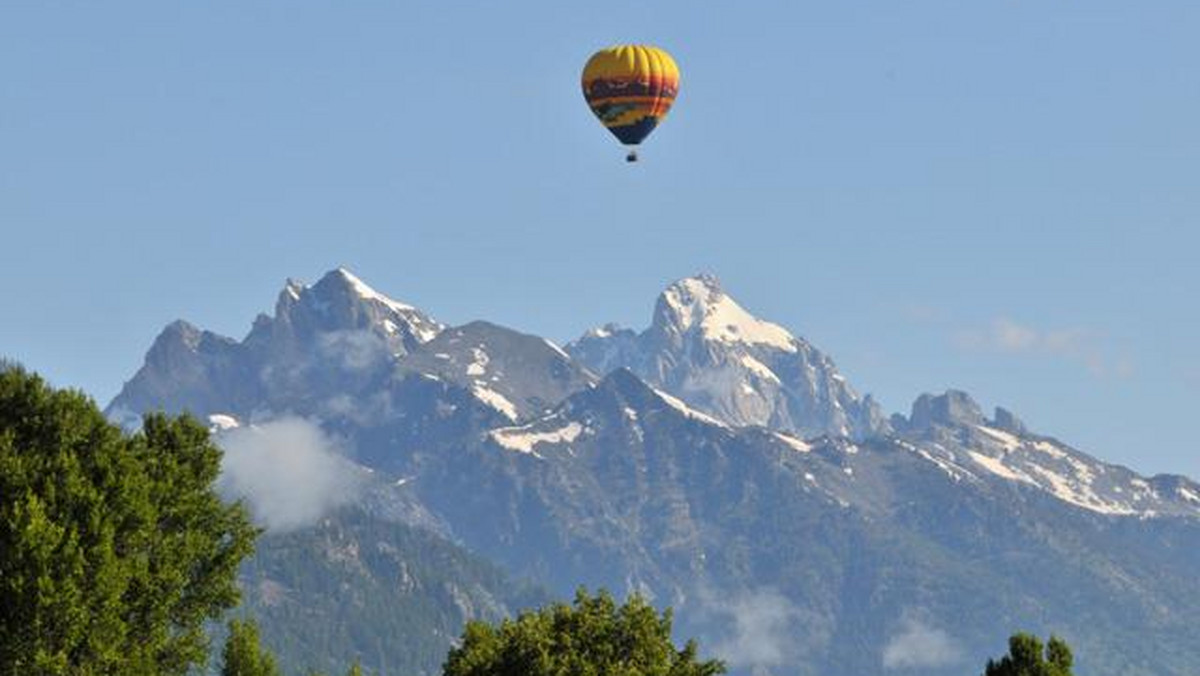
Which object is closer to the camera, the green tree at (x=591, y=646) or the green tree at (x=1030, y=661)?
the green tree at (x=1030, y=661)

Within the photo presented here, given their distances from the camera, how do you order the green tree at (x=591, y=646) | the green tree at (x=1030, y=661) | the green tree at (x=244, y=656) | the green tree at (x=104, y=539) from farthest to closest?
1. the green tree at (x=244, y=656)
2. the green tree at (x=591, y=646)
3. the green tree at (x=104, y=539)
4. the green tree at (x=1030, y=661)

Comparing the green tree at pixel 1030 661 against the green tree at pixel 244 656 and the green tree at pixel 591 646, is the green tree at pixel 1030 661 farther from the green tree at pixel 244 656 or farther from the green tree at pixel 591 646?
the green tree at pixel 244 656

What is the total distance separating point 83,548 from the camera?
127 meters

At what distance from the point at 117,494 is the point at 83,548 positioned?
5722mm

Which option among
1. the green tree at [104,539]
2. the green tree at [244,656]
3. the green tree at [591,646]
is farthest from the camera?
the green tree at [244,656]

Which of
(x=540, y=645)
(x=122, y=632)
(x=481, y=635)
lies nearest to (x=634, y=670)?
(x=540, y=645)

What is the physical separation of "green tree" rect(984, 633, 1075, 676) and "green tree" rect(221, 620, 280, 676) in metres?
49.5

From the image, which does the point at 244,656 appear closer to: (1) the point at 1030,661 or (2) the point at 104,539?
(2) the point at 104,539

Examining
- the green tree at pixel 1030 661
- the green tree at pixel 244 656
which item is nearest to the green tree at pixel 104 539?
the green tree at pixel 244 656

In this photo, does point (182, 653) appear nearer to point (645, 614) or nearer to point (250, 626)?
point (250, 626)

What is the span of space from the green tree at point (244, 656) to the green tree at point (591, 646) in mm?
22841

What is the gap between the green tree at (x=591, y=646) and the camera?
4911 inches

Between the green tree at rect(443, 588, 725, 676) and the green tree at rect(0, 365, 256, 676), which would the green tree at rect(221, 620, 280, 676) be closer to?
the green tree at rect(0, 365, 256, 676)

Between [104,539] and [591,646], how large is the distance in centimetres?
2561
